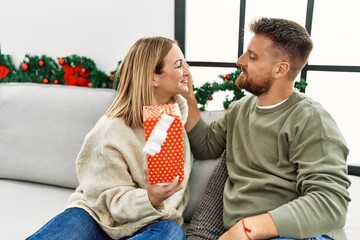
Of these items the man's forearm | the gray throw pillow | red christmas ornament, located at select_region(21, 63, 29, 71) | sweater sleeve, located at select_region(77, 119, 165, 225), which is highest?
red christmas ornament, located at select_region(21, 63, 29, 71)

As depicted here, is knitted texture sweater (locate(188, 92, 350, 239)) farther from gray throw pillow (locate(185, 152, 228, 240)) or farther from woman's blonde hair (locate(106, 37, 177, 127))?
woman's blonde hair (locate(106, 37, 177, 127))

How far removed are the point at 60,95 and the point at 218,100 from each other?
868 mm

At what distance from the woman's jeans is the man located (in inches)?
7.6

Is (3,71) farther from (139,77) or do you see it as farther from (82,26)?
(139,77)

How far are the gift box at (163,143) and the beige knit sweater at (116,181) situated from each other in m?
0.22

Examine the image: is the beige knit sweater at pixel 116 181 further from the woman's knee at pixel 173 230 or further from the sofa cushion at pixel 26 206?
the sofa cushion at pixel 26 206

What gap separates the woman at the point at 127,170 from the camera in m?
1.20

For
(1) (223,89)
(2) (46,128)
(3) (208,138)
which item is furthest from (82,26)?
(3) (208,138)

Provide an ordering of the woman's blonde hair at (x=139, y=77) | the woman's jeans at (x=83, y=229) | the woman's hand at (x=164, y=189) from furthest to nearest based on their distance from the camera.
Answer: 1. the woman's blonde hair at (x=139, y=77)
2. the woman's jeans at (x=83, y=229)
3. the woman's hand at (x=164, y=189)

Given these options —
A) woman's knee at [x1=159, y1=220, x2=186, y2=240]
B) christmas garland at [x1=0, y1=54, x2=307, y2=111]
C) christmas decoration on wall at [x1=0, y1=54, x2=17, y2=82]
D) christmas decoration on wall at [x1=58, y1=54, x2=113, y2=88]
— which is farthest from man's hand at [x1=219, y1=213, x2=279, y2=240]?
christmas decoration on wall at [x1=0, y1=54, x2=17, y2=82]

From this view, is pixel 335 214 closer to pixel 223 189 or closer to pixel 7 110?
pixel 223 189

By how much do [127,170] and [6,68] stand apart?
53.9 inches

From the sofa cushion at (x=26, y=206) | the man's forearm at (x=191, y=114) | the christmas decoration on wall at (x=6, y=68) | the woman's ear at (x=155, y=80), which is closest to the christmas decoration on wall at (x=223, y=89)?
the man's forearm at (x=191, y=114)

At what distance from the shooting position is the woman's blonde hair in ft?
4.22
